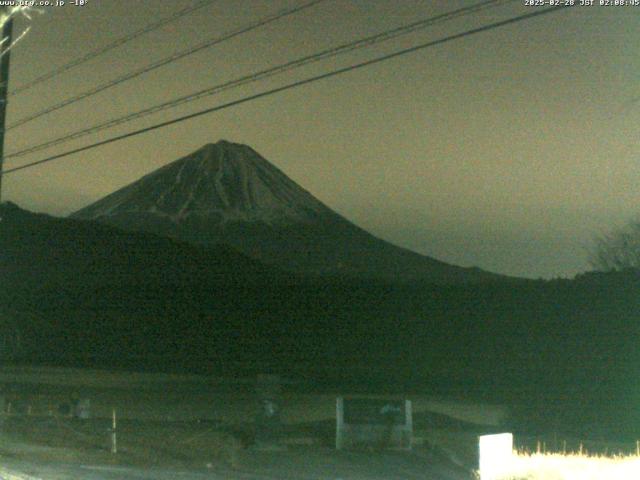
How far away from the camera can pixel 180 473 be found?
13.9 metres

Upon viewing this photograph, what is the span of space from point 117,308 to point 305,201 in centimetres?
7846

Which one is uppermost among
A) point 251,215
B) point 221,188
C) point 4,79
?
point 221,188

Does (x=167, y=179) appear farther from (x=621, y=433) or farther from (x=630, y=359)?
(x=621, y=433)

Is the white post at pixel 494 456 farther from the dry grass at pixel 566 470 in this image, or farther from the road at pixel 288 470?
the road at pixel 288 470

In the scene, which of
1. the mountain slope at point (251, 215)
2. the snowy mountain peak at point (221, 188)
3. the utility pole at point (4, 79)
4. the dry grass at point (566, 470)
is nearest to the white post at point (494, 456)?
the dry grass at point (566, 470)

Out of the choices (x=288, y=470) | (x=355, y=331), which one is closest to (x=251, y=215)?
(x=355, y=331)

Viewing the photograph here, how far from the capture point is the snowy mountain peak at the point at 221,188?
138250 mm

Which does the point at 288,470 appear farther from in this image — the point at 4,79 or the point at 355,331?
the point at 355,331

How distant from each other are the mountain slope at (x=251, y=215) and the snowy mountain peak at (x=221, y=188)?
13cm

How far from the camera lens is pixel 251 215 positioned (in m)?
143

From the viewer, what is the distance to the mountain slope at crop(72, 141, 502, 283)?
133 meters

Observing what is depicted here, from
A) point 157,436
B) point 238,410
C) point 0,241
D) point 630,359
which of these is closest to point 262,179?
point 0,241

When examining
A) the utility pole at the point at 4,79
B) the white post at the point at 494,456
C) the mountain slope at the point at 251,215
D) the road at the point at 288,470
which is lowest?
the road at the point at 288,470

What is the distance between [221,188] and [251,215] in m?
5.52
